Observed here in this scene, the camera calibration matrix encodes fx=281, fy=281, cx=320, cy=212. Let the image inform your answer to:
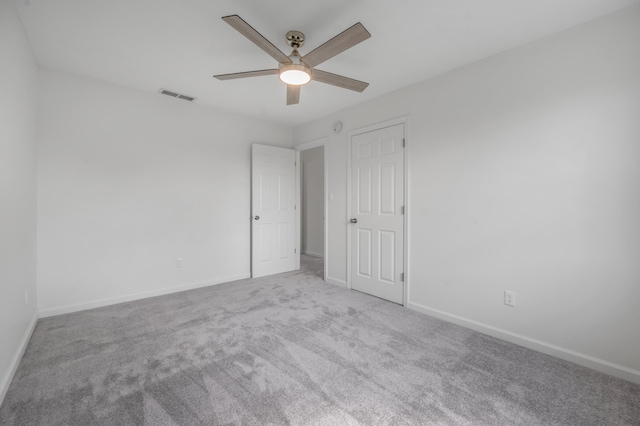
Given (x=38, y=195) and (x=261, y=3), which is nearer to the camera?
(x=261, y=3)

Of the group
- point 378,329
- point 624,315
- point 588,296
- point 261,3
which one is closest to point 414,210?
point 378,329

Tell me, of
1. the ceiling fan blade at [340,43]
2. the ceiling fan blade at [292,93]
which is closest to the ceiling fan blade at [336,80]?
the ceiling fan blade at [340,43]

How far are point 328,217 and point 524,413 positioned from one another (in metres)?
2.97

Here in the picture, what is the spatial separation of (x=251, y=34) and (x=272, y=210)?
2989 mm

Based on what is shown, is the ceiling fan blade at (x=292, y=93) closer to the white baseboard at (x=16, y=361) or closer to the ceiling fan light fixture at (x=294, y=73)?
the ceiling fan light fixture at (x=294, y=73)

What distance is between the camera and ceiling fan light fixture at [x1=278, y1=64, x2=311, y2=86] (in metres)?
2.08

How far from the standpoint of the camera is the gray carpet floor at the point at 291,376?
1.55 metres

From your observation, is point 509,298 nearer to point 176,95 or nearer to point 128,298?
point 128,298

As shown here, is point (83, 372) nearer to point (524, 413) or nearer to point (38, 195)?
point (38, 195)

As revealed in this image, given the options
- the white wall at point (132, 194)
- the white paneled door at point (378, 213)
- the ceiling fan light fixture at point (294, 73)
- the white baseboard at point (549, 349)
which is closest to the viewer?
the white baseboard at point (549, 349)

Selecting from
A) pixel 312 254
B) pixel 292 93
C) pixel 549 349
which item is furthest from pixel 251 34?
pixel 312 254

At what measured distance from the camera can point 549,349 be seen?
219 centimetres

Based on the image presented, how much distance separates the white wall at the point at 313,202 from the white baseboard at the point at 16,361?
455cm

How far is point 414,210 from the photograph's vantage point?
122 inches
